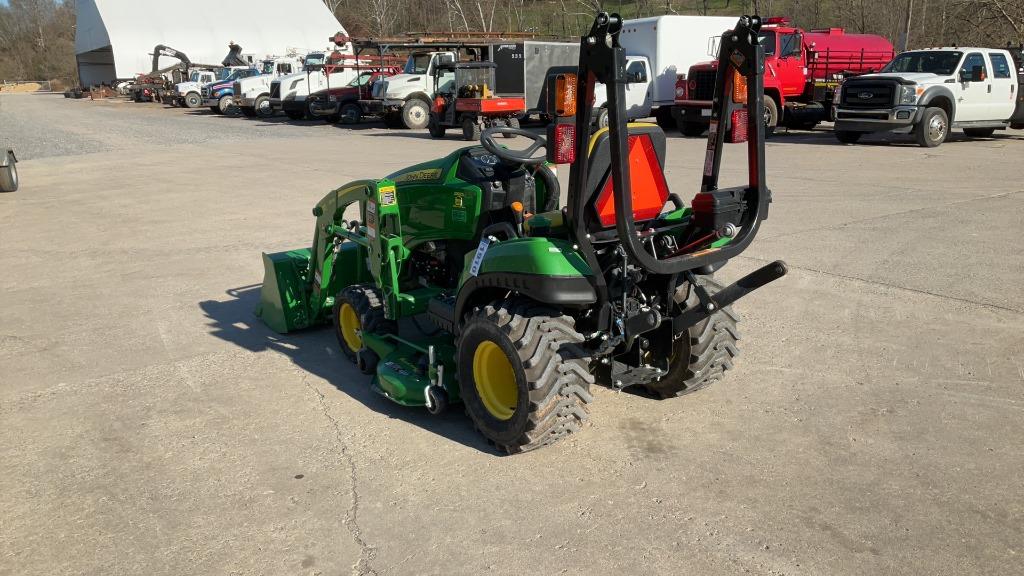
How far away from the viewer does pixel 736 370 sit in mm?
5441

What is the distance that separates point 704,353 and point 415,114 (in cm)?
2286

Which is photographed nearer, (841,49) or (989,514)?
(989,514)

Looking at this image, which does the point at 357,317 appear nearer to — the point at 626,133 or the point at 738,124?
the point at 626,133

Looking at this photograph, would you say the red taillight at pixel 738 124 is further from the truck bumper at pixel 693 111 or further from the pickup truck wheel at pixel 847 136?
the truck bumper at pixel 693 111

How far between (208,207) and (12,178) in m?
4.67

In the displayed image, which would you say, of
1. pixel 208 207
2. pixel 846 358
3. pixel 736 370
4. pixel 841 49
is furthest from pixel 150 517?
pixel 841 49

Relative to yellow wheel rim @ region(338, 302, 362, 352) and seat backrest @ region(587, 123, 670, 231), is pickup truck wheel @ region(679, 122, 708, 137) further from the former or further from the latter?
seat backrest @ region(587, 123, 670, 231)

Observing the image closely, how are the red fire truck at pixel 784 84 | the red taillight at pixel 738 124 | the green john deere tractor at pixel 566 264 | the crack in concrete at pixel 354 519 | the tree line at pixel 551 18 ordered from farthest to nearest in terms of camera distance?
the tree line at pixel 551 18, the red fire truck at pixel 784 84, the red taillight at pixel 738 124, the green john deere tractor at pixel 566 264, the crack in concrete at pixel 354 519

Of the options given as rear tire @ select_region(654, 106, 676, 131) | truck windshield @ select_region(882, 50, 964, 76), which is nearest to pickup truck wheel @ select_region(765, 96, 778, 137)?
truck windshield @ select_region(882, 50, 964, 76)

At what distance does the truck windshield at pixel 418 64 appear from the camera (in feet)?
86.1

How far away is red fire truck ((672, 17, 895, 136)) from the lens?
2062 cm

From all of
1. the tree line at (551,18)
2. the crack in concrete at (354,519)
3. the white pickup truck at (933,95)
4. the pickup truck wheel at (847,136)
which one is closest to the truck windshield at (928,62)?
the white pickup truck at (933,95)

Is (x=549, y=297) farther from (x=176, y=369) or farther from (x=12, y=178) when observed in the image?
(x=12, y=178)

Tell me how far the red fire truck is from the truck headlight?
352 cm
